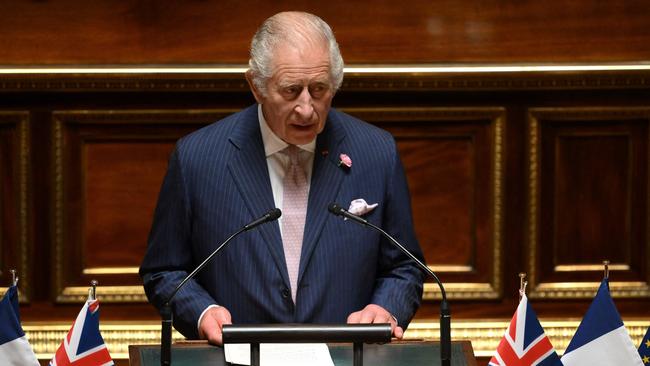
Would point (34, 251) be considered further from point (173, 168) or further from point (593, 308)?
point (593, 308)

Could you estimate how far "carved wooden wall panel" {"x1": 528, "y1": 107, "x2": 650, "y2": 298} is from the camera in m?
5.20

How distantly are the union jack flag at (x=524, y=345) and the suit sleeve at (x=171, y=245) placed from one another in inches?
30.6

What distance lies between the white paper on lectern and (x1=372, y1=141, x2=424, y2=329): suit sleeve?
51 centimetres

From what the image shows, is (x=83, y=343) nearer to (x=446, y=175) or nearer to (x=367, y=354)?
(x=367, y=354)

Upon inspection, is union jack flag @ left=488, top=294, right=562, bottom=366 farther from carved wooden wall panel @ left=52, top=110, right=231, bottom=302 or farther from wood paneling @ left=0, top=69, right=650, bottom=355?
carved wooden wall panel @ left=52, top=110, right=231, bottom=302

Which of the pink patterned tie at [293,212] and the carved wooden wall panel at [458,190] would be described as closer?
the pink patterned tie at [293,212]

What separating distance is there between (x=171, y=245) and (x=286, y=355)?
64 centimetres

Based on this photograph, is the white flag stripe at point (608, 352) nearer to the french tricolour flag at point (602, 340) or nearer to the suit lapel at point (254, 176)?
the french tricolour flag at point (602, 340)

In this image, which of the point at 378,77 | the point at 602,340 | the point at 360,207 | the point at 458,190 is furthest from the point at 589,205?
the point at 602,340

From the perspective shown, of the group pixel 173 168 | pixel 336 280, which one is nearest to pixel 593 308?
pixel 336 280

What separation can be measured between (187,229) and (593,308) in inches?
41.1

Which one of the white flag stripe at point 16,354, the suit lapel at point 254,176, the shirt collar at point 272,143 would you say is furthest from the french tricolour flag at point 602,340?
the white flag stripe at point 16,354

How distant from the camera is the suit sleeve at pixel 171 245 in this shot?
3.41 meters

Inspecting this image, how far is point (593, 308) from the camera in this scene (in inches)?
125
